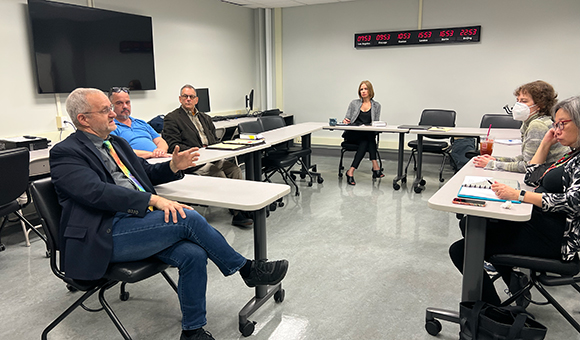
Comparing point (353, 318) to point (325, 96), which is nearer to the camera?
point (353, 318)

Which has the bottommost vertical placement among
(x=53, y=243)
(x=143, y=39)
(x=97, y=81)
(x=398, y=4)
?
(x=53, y=243)

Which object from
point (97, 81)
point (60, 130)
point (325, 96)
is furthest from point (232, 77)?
point (60, 130)

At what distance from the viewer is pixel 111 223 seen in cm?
189

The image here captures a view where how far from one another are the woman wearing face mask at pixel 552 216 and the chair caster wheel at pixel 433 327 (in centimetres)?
27

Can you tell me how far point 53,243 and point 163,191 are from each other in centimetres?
60

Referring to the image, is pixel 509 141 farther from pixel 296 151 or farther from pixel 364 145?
pixel 296 151

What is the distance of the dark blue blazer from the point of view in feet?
5.97

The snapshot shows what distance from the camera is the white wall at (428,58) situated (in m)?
6.01

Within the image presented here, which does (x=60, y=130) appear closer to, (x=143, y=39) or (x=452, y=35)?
(x=143, y=39)

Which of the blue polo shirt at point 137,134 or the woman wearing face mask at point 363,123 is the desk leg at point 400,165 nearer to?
the woman wearing face mask at point 363,123

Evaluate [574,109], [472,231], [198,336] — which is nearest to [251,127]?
[198,336]

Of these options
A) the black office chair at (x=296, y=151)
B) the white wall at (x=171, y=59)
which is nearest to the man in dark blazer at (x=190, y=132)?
the black office chair at (x=296, y=151)

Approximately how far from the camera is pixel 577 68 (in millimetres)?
5918

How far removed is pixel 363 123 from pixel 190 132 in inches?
103
